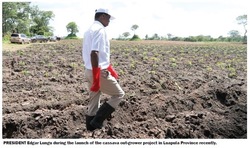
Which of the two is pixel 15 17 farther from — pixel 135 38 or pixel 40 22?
pixel 135 38

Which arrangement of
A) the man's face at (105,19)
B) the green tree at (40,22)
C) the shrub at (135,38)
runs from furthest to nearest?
the shrub at (135,38), the green tree at (40,22), the man's face at (105,19)

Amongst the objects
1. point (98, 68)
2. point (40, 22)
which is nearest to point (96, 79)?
point (98, 68)

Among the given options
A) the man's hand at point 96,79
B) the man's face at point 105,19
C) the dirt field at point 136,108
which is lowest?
the dirt field at point 136,108

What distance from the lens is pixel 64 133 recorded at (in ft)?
16.2

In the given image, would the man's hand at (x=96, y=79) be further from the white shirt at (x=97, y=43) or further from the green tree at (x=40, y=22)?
the green tree at (x=40, y=22)

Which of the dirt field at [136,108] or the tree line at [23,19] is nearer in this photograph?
the dirt field at [136,108]

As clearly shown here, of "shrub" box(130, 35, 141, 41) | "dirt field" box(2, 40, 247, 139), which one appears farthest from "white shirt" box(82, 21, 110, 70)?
"shrub" box(130, 35, 141, 41)

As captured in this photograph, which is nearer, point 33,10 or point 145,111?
point 145,111

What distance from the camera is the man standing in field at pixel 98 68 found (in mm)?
4391

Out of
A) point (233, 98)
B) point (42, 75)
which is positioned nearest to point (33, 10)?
point (42, 75)

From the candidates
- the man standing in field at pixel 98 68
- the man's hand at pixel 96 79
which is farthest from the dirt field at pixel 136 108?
the man's hand at pixel 96 79

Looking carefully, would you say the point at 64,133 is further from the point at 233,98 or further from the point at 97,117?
the point at 233,98

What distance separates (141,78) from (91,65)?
428 centimetres

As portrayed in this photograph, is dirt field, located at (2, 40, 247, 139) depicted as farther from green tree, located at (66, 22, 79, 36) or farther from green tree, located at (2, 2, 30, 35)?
green tree, located at (66, 22, 79, 36)
